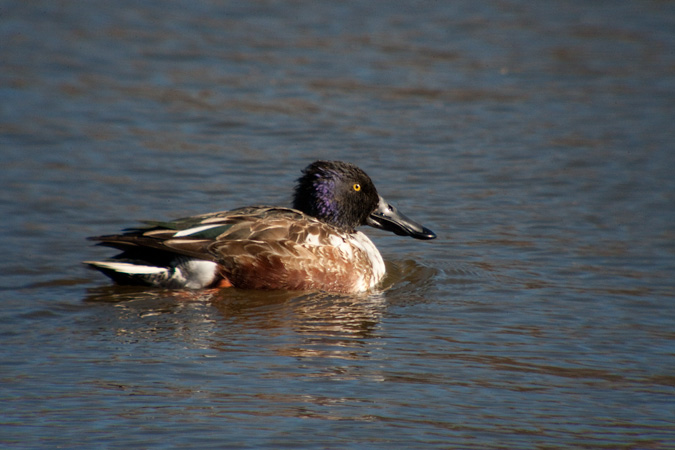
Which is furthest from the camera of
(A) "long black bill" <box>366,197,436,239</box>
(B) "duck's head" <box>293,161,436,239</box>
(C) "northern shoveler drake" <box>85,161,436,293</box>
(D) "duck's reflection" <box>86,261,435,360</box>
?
(A) "long black bill" <box>366,197,436,239</box>

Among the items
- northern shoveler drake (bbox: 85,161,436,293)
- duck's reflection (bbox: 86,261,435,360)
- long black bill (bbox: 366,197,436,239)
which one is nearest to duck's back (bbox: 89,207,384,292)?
northern shoveler drake (bbox: 85,161,436,293)

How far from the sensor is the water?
5.55 meters

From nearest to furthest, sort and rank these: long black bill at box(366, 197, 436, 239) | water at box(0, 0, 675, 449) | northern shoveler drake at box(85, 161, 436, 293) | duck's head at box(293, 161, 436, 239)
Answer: water at box(0, 0, 675, 449)
northern shoveler drake at box(85, 161, 436, 293)
duck's head at box(293, 161, 436, 239)
long black bill at box(366, 197, 436, 239)

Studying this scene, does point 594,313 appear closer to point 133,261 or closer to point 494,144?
point 133,261

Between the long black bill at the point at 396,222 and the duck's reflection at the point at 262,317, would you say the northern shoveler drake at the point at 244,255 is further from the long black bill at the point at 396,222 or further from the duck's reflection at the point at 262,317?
the long black bill at the point at 396,222

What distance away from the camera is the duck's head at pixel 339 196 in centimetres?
855

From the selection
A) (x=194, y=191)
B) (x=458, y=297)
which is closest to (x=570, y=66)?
(x=194, y=191)

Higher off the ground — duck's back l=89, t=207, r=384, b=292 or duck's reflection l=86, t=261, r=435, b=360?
duck's back l=89, t=207, r=384, b=292

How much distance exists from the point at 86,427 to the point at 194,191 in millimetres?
5268

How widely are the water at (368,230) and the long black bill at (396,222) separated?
0.22 meters

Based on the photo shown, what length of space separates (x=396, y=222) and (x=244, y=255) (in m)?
1.63

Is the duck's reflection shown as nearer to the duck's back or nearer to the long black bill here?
the duck's back

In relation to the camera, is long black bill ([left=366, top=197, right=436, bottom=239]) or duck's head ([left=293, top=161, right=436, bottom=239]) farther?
long black bill ([left=366, top=197, right=436, bottom=239])

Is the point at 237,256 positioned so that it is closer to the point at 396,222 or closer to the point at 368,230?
the point at 396,222
